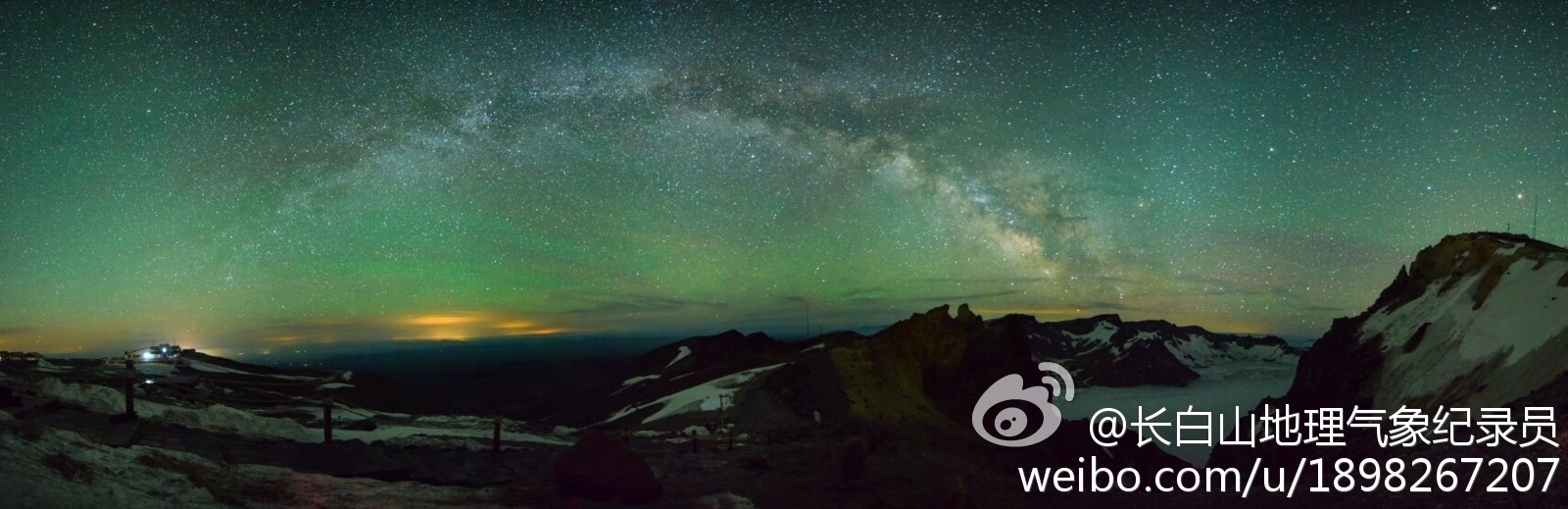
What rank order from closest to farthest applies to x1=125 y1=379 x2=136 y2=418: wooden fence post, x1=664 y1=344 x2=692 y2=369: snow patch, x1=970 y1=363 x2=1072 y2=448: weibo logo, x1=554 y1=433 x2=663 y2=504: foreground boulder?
x1=554 y1=433 x2=663 y2=504: foreground boulder → x1=125 y1=379 x2=136 y2=418: wooden fence post → x1=970 y1=363 x2=1072 y2=448: weibo logo → x1=664 y1=344 x2=692 y2=369: snow patch

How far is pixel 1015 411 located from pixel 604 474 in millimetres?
60138

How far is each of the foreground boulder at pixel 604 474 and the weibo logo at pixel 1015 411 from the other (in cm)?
4155

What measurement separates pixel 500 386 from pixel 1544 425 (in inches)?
6578

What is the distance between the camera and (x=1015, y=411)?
6962 cm

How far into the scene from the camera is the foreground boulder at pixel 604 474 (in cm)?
1611

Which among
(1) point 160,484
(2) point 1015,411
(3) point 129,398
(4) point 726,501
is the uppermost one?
(3) point 129,398

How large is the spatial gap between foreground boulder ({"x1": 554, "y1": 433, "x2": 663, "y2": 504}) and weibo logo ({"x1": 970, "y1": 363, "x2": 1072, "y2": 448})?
136 feet

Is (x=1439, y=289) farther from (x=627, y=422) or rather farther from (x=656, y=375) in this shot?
(x=656, y=375)

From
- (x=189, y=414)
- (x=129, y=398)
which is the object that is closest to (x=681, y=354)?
(x=189, y=414)

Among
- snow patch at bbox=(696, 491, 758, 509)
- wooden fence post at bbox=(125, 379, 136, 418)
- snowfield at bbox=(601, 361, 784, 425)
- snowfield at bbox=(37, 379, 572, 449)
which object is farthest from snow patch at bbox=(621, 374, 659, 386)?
snow patch at bbox=(696, 491, 758, 509)

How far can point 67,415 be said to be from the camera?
19.2 meters

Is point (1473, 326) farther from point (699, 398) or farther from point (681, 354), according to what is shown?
point (681, 354)

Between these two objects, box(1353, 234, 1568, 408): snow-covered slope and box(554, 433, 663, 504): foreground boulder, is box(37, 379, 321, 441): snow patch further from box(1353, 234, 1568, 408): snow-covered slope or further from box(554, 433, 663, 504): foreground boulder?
box(1353, 234, 1568, 408): snow-covered slope

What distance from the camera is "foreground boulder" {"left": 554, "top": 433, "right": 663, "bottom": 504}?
634 inches
